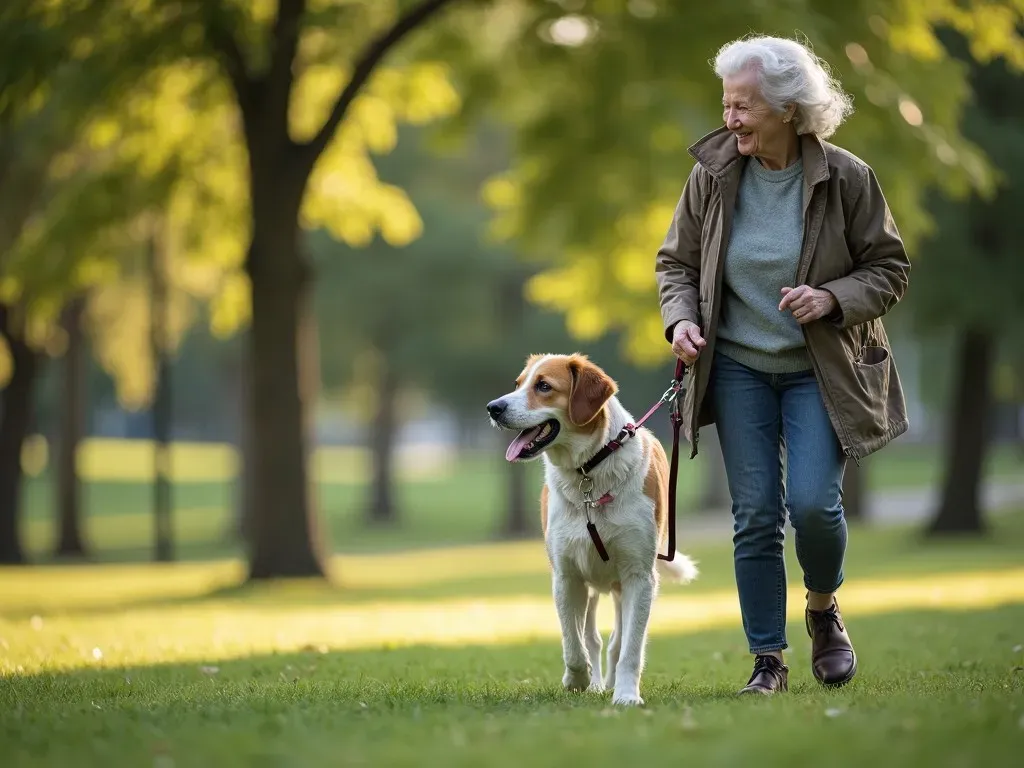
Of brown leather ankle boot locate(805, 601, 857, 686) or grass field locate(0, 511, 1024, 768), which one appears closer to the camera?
grass field locate(0, 511, 1024, 768)

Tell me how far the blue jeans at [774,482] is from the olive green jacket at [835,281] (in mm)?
102

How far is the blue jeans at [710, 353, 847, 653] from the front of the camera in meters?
5.45

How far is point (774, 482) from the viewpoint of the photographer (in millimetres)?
5633

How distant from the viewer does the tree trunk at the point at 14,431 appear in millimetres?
20828

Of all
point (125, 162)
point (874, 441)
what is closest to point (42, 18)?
point (125, 162)

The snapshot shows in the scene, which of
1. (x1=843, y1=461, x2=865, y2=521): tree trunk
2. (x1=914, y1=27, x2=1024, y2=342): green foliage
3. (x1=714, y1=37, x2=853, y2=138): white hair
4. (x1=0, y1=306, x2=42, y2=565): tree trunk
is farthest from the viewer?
(x1=843, y1=461, x2=865, y2=521): tree trunk

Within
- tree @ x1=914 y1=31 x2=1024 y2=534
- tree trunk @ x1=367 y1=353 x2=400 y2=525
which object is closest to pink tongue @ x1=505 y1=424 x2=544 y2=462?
tree @ x1=914 y1=31 x2=1024 y2=534

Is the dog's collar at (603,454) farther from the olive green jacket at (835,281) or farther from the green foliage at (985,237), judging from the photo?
the green foliage at (985,237)

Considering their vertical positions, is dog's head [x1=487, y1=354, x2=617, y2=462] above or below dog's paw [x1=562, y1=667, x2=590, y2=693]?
above

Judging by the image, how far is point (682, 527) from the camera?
28.5 m

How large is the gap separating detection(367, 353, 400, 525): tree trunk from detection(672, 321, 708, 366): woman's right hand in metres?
24.1

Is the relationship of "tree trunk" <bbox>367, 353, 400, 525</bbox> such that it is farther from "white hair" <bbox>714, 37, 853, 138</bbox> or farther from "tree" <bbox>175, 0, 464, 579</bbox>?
"white hair" <bbox>714, 37, 853, 138</bbox>

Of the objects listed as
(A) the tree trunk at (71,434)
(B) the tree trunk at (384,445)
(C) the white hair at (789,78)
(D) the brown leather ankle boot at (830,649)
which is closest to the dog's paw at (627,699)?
(D) the brown leather ankle boot at (830,649)

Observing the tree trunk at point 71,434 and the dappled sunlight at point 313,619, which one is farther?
the tree trunk at point 71,434
